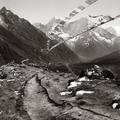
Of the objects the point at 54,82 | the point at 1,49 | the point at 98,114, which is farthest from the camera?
the point at 1,49

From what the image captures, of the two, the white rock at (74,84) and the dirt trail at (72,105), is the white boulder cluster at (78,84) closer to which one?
the white rock at (74,84)

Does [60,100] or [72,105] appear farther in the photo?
[60,100]

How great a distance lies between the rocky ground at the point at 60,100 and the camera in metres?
14.5

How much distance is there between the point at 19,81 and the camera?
79.2 ft

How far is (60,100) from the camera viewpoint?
17.3m

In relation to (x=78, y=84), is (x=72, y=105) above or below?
below

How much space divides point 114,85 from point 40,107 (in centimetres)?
570

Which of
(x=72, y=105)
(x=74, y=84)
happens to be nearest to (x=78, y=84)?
(x=74, y=84)

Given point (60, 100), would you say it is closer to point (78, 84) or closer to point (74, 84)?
point (78, 84)

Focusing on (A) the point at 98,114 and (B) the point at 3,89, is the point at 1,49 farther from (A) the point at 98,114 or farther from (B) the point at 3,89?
(A) the point at 98,114

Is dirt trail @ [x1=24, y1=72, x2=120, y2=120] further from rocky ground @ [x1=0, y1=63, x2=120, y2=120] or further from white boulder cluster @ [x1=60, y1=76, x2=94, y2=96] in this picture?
white boulder cluster @ [x1=60, y1=76, x2=94, y2=96]

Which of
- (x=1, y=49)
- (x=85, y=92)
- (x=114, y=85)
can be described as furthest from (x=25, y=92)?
(x=1, y=49)

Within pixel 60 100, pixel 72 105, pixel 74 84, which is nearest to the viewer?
pixel 72 105

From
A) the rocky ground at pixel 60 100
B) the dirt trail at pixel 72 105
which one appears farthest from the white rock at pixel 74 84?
the dirt trail at pixel 72 105
